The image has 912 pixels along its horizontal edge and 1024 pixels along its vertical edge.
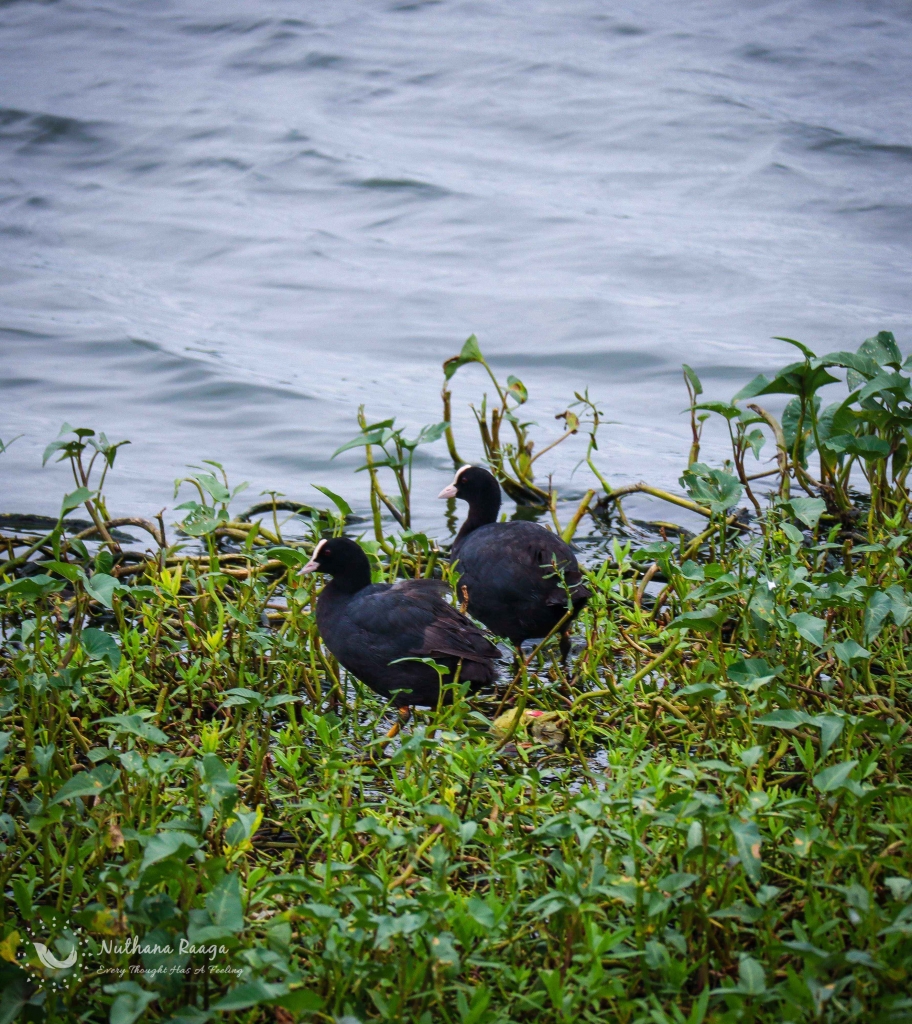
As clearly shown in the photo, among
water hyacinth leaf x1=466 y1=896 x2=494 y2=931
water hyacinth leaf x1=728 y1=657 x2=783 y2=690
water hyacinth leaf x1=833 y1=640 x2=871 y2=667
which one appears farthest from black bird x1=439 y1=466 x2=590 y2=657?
water hyacinth leaf x1=466 y1=896 x2=494 y2=931

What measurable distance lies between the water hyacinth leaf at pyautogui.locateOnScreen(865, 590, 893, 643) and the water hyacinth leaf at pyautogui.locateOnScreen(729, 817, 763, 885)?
1.07 metres

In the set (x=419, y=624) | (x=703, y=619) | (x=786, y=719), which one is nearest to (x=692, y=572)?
(x=703, y=619)

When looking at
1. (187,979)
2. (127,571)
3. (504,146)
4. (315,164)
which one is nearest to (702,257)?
(504,146)

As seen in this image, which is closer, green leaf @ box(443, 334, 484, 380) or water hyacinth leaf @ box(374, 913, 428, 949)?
water hyacinth leaf @ box(374, 913, 428, 949)

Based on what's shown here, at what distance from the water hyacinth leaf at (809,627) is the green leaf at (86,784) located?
1966 mm

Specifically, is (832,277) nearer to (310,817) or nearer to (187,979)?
(310,817)

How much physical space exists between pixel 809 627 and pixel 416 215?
9.77 meters

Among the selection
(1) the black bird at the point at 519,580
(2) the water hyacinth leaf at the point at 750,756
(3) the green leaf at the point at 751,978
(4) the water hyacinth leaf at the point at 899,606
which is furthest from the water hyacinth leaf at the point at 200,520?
(3) the green leaf at the point at 751,978

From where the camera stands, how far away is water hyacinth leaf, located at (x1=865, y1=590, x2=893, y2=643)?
349 cm

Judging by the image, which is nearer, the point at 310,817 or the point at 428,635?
the point at 310,817

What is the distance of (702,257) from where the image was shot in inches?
436

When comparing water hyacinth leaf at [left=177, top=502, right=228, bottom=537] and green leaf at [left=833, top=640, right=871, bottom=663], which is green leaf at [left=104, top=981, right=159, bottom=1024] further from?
water hyacinth leaf at [left=177, top=502, right=228, bottom=537]

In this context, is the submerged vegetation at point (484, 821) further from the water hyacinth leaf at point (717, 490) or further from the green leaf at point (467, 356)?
the green leaf at point (467, 356)

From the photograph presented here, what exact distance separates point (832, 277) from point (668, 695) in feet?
25.2
